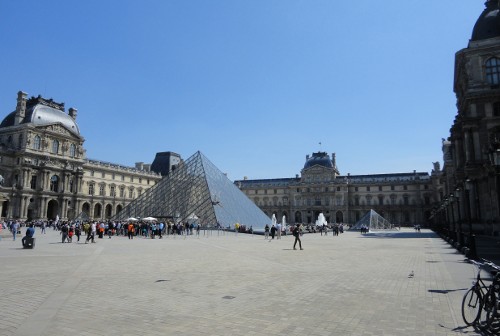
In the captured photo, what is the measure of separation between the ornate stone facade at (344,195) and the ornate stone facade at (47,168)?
140ft

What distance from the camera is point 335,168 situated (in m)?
88.8

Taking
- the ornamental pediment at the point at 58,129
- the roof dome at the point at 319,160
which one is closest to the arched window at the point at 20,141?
the ornamental pediment at the point at 58,129

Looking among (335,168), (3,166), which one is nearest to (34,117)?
(3,166)

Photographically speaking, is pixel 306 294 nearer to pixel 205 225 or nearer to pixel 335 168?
pixel 205 225

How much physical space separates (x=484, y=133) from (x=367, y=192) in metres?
58.9

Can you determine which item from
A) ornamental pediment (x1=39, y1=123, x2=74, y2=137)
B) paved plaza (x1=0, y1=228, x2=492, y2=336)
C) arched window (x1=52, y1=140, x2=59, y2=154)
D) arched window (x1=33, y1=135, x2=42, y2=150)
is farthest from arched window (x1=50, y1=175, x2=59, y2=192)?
paved plaza (x1=0, y1=228, x2=492, y2=336)

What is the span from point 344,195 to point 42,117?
63.1 metres

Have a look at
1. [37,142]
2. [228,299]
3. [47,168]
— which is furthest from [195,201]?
[37,142]

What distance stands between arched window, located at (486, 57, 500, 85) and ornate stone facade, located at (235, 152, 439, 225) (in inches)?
2081

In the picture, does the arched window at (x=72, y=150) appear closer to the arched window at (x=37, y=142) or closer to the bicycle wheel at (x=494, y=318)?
the arched window at (x=37, y=142)

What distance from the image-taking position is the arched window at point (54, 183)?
178 feet

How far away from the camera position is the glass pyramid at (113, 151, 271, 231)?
31.4 meters

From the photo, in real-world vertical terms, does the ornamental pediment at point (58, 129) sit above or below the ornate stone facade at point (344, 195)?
above

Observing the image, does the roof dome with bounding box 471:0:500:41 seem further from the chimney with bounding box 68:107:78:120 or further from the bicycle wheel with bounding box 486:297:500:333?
the chimney with bounding box 68:107:78:120
